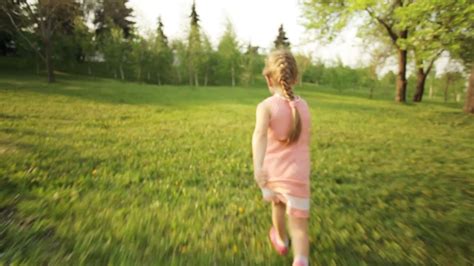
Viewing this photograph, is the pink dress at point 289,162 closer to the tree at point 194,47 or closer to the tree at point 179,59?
the tree at point 194,47

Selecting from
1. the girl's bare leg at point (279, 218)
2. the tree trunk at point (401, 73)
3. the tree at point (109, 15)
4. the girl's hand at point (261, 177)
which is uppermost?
the tree at point (109, 15)

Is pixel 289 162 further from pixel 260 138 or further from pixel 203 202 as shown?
pixel 203 202

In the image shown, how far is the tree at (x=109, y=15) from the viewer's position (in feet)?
197

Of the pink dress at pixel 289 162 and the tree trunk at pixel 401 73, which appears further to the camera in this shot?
the tree trunk at pixel 401 73

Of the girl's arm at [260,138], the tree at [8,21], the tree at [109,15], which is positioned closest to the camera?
the girl's arm at [260,138]

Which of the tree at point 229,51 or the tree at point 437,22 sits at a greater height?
the tree at point 229,51

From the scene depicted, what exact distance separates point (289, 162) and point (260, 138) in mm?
377

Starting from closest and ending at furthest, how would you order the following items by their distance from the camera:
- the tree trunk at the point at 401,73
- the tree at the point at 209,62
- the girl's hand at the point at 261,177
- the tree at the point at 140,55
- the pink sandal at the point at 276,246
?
the girl's hand at the point at 261,177 < the pink sandal at the point at 276,246 < the tree trunk at the point at 401,73 < the tree at the point at 140,55 < the tree at the point at 209,62

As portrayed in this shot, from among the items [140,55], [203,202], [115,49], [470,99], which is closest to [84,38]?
[115,49]

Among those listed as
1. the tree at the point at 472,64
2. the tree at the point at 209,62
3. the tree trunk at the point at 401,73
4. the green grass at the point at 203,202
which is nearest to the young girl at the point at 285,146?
the green grass at the point at 203,202

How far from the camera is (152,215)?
157 inches

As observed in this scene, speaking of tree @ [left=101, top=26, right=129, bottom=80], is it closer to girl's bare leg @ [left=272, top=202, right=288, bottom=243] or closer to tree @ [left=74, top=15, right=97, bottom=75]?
tree @ [left=74, top=15, right=97, bottom=75]

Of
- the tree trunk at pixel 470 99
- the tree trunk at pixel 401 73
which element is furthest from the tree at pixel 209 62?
the tree trunk at pixel 470 99

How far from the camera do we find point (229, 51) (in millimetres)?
55500
